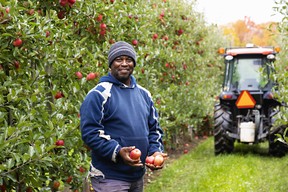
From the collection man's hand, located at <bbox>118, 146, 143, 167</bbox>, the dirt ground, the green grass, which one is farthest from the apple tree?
the dirt ground

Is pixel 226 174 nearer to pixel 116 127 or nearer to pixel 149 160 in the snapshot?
pixel 149 160

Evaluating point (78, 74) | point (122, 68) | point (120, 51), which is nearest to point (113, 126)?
point (122, 68)

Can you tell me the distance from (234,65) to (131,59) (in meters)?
8.16

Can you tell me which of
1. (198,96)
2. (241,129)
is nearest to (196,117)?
(198,96)

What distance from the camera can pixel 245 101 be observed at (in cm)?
1049

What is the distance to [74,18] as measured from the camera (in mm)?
5262

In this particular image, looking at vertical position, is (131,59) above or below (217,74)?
above

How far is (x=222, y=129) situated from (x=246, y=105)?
687mm

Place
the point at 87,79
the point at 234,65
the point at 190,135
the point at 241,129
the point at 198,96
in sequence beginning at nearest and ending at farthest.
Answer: the point at 87,79
the point at 241,129
the point at 234,65
the point at 198,96
the point at 190,135

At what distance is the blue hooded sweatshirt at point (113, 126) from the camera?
346 centimetres

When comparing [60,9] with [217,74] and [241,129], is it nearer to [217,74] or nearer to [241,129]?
[241,129]

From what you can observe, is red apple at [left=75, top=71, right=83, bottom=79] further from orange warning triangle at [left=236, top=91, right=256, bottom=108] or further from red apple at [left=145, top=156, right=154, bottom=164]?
orange warning triangle at [left=236, top=91, right=256, bottom=108]

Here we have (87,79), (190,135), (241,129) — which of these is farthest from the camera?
(190,135)

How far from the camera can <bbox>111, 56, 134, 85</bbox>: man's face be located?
361cm
